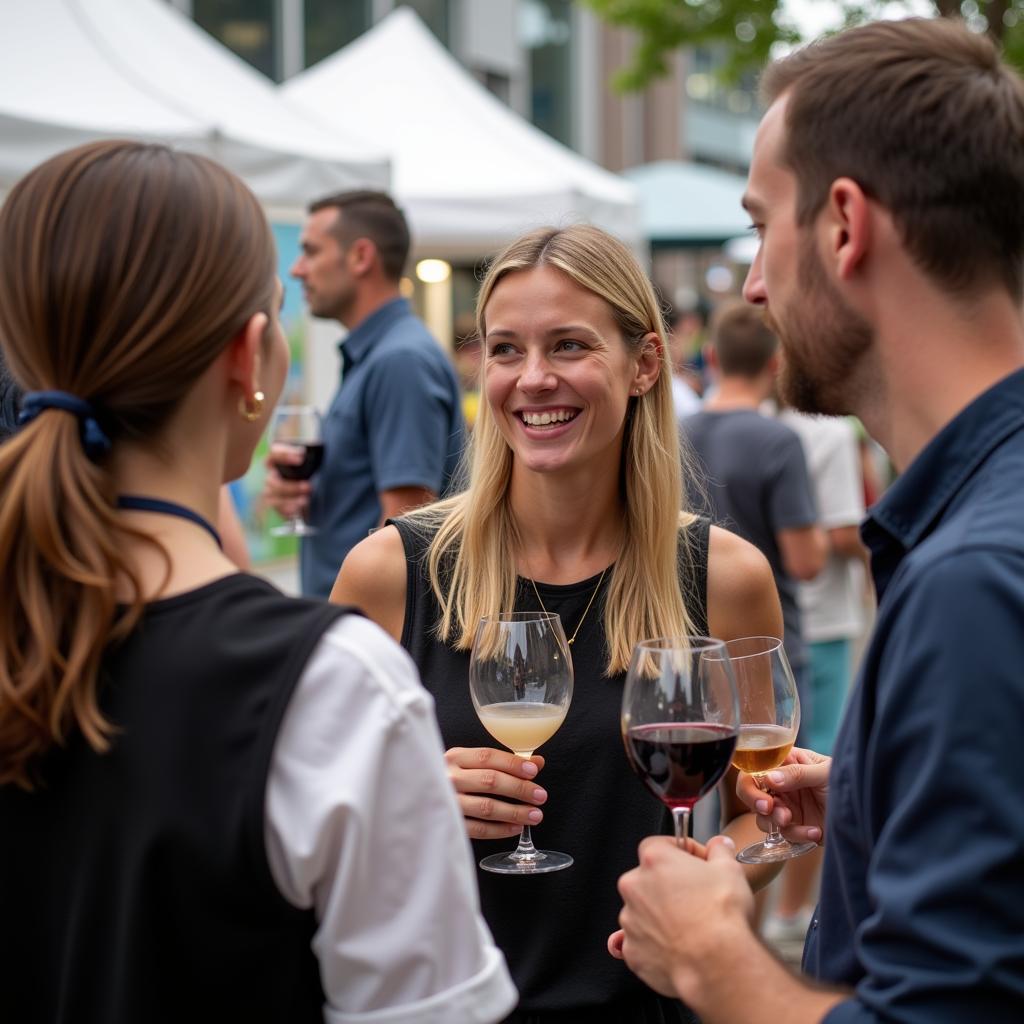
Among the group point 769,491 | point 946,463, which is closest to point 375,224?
point 769,491

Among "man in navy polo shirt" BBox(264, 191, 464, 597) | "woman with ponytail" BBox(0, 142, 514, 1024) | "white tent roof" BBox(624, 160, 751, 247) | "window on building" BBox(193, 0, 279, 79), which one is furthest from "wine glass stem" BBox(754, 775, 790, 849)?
"white tent roof" BBox(624, 160, 751, 247)

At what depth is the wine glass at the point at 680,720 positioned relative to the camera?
5.52 feet

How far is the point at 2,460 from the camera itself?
1.32m

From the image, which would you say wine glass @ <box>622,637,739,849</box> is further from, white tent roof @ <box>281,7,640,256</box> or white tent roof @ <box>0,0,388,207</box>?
white tent roof @ <box>281,7,640,256</box>

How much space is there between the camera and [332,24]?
51.4 ft

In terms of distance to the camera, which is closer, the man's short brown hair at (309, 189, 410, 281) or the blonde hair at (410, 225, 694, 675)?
the blonde hair at (410, 225, 694, 675)

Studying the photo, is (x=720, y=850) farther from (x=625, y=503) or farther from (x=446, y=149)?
(x=446, y=149)

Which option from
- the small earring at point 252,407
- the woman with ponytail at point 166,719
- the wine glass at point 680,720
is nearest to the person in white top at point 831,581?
the wine glass at point 680,720

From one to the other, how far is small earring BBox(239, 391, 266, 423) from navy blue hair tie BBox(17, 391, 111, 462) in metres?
0.16

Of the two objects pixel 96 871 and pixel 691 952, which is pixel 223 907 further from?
pixel 691 952

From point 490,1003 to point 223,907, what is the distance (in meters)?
0.30

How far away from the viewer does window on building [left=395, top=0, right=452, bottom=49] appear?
17398mm

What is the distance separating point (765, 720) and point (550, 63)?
2311cm

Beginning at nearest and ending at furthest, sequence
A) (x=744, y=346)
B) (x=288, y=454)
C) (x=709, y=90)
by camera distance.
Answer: (x=288, y=454)
(x=744, y=346)
(x=709, y=90)
